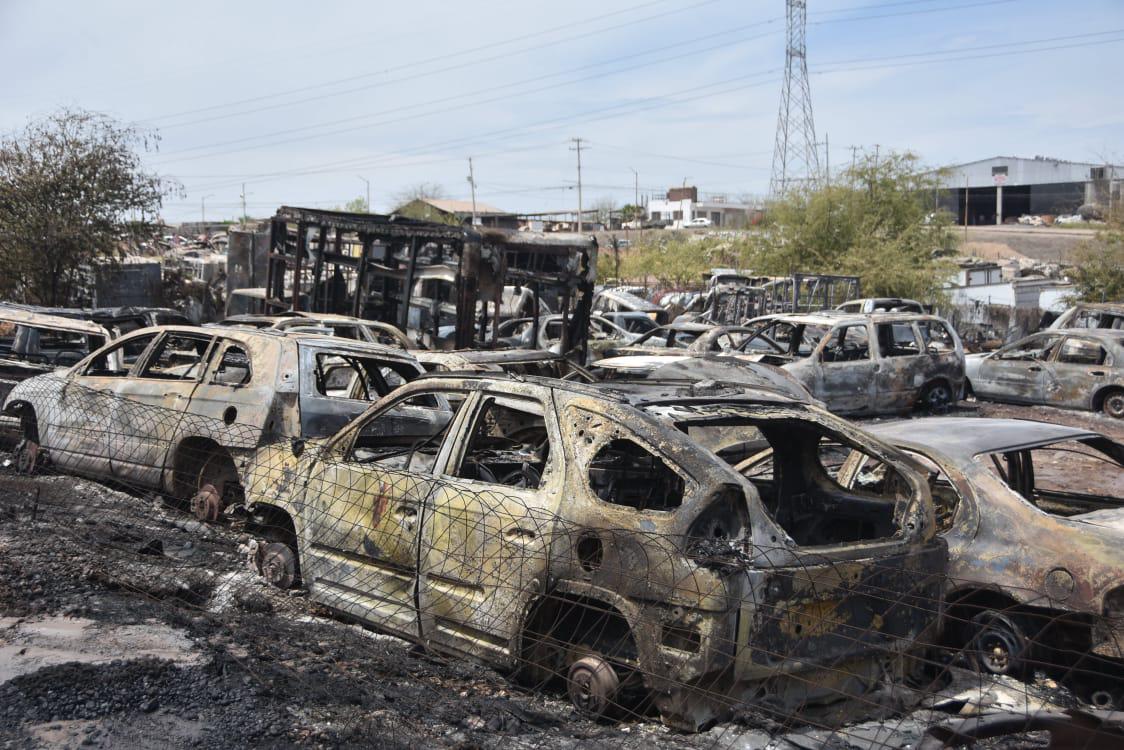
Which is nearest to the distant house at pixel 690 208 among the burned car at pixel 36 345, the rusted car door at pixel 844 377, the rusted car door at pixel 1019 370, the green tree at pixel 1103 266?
the green tree at pixel 1103 266

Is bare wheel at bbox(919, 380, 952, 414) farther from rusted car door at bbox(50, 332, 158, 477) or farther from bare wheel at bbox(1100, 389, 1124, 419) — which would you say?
rusted car door at bbox(50, 332, 158, 477)

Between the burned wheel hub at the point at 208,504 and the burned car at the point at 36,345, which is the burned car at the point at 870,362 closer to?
the burned car at the point at 36,345

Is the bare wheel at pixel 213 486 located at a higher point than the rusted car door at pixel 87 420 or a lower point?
lower

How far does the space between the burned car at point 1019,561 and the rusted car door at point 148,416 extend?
4857 millimetres

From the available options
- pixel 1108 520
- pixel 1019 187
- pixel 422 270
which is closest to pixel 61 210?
pixel 422 270

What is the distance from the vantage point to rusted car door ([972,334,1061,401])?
16.2 meters

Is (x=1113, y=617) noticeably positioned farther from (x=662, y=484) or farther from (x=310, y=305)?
(x=310, y=305)

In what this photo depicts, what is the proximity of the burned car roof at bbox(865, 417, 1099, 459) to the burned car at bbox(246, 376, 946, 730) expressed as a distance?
67cm

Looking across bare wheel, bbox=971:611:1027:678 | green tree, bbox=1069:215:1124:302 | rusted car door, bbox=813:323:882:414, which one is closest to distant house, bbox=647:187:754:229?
green tree, bbox=1069:215:1124:302

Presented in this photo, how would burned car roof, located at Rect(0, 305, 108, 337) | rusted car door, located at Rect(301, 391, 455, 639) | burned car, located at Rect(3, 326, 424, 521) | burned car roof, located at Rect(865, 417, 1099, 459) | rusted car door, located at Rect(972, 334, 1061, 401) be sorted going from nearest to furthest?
rusted car door, located at Rect(301, 391, 455, 639)
burned car roof, located at Rect(865, 417, 1099, 459)
burned car, located at Rect(3, 326, 424, 521)
burned car roof, located at Rect(0, 305, 108, 337)
rusted car door, located at Rect(972, 334, 1061, 401)

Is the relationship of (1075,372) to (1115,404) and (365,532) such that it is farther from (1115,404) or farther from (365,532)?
(365,532)

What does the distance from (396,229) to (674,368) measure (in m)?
6.33

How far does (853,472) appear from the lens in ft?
20.7

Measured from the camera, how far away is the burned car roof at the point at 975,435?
19.8 ft
